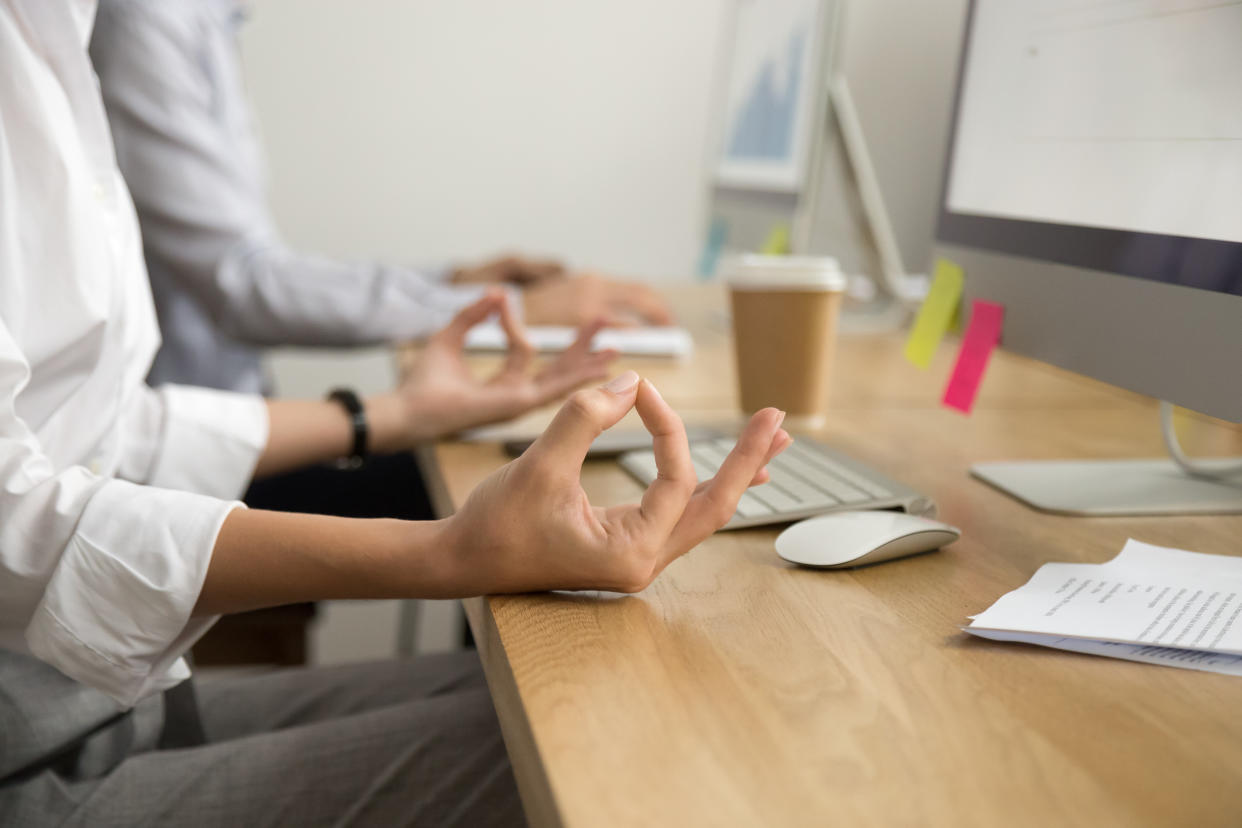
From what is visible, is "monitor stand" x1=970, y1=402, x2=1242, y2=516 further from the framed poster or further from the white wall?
the white wall

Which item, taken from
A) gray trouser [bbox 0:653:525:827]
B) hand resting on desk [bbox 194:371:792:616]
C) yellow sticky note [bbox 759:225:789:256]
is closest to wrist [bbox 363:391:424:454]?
gray trouser [bbox 0:653:525:827]

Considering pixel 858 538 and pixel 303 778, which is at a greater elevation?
pixel 858 538

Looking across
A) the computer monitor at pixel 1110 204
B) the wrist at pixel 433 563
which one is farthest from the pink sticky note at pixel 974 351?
the wrist at pixel 433 563

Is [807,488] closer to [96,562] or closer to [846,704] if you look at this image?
[846,704]

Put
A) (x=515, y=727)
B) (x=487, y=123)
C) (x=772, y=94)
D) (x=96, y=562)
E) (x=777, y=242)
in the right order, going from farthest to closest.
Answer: (x=487, y=123), (x=772, y=94), (x=777, y=242), (x=96, y=562), (x=515, y=727)

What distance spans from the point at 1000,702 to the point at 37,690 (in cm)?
53

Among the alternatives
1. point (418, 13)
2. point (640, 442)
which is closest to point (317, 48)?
point (418, 13)

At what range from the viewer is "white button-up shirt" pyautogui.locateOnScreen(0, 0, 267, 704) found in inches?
20.2

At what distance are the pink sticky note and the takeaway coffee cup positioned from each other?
0.38 feet

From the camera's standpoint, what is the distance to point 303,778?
610 mm

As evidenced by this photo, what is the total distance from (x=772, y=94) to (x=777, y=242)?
28 centimetres

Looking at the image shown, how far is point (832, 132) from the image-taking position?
56.2 inches

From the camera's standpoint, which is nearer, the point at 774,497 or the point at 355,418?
the point at 774,497

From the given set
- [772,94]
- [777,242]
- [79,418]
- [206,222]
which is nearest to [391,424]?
[79,418]
